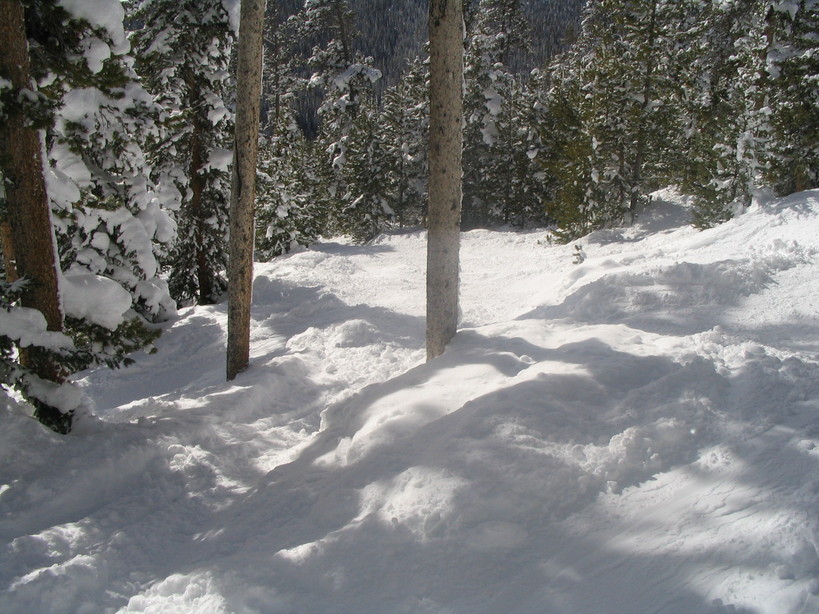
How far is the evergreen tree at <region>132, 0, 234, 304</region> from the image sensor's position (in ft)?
43.3

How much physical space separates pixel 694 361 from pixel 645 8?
20.6 m

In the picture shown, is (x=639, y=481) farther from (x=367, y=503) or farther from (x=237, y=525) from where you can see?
(x=237, y=525)

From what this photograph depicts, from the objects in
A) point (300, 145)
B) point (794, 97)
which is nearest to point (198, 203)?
point (794, 97)

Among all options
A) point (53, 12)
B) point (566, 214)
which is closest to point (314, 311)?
point (53, 12)

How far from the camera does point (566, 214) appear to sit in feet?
66.0

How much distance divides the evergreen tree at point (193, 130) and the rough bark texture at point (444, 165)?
28.6ft

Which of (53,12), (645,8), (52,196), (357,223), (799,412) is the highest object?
(645,8)

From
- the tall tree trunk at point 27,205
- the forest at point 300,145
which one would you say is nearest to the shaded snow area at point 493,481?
the tall tree trunk at point 27,205

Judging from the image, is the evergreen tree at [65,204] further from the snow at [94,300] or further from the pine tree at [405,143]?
the pine tree at [405,143]

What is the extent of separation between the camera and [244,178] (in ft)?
25.4

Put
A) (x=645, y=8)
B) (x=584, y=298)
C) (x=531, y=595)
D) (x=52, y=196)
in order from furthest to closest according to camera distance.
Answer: (x=645, y=8)
(x=584, y=298)
(x=52, y=196)
(x=531, y=595)

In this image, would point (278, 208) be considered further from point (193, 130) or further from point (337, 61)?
point (337, 61)

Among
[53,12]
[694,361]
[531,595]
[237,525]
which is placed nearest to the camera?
[531,595]

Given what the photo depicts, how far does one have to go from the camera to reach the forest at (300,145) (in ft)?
18.2
